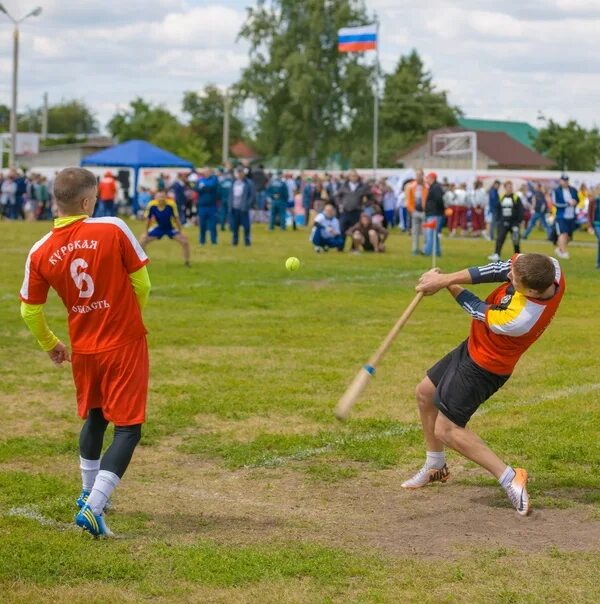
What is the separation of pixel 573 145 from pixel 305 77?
20163mm

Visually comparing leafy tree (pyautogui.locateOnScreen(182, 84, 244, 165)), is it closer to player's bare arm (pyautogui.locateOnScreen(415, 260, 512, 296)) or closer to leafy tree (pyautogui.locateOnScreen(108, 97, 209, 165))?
leafy tree (pyautogui.locateOnScreen(108, 97, 209, 165))

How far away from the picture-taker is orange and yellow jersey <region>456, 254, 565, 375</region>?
628cm

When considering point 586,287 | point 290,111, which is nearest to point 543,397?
point 586,287

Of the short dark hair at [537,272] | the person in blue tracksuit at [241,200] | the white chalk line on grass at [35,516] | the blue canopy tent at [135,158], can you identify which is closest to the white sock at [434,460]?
the short dark hair at [537,272]

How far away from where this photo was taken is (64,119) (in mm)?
138875

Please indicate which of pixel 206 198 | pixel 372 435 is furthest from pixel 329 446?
pixel 206 198

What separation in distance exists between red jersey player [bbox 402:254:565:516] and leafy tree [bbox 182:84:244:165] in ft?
300

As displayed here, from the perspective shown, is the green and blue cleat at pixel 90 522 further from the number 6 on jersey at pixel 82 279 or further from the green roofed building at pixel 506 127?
the green roofed building at pixel 506 127

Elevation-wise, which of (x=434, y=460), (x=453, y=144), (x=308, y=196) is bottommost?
(x=434, y=460)

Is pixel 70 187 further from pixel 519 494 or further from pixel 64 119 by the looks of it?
pixel 64 119

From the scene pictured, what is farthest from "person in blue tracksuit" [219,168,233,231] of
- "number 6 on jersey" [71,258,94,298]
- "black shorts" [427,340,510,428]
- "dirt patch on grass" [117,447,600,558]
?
"number 6 on jersey" [71,258,94,298]

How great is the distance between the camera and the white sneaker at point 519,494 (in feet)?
21.1

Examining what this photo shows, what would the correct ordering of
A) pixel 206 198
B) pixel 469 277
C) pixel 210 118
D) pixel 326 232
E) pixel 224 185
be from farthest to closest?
pixel 210 118 < pixel 224 185 < pixel 206 198 < pixel 326 232 < pixel 469 277

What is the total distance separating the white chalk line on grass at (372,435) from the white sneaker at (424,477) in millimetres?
988
